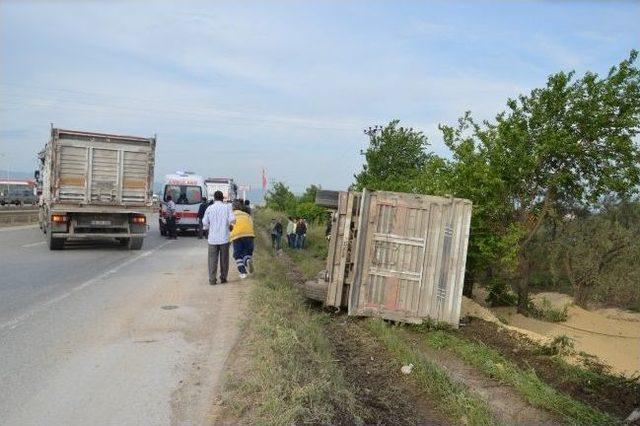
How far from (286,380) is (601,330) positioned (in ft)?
55.7

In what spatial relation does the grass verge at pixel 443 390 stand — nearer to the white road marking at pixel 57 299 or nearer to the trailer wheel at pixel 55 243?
the white road marking at pixel 57 299

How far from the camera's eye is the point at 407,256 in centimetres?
973

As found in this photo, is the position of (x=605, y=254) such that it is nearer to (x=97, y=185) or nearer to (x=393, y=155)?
(x=393, y=155)

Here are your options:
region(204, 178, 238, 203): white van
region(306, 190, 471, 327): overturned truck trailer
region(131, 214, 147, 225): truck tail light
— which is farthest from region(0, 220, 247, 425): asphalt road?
region(204, 178, 238, 203): white van

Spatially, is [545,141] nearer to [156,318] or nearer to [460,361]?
[460,361]

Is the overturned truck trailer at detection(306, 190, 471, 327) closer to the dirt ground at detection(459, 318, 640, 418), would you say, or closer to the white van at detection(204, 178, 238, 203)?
the dirt ground at detection(459, 318, 640, 418)

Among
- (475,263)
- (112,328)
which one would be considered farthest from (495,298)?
(112,328)

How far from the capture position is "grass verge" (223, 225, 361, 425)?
4.52m

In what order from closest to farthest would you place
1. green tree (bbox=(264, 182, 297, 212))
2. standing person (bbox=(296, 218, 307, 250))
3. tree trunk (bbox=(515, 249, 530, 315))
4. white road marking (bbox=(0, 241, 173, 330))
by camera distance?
white road marking (bbox=(0, 241, 173, 330)), tree trunk (bbox=(515, 249, 530, 315)), standing person (bbox=(296, 218, 307, 250)), green tree (bbox=(264, 182, 297, 212))

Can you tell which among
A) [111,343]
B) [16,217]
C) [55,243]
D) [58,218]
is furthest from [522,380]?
[16,217]

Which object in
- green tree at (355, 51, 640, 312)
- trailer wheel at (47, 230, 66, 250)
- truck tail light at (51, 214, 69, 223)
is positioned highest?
green tree at (355, 51, 640, 312)

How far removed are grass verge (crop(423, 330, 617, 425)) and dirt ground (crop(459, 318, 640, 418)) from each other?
506 millimetres

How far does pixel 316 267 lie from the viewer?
1823cm

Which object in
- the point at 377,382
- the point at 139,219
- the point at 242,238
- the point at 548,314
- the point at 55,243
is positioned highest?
the point at 242,238
